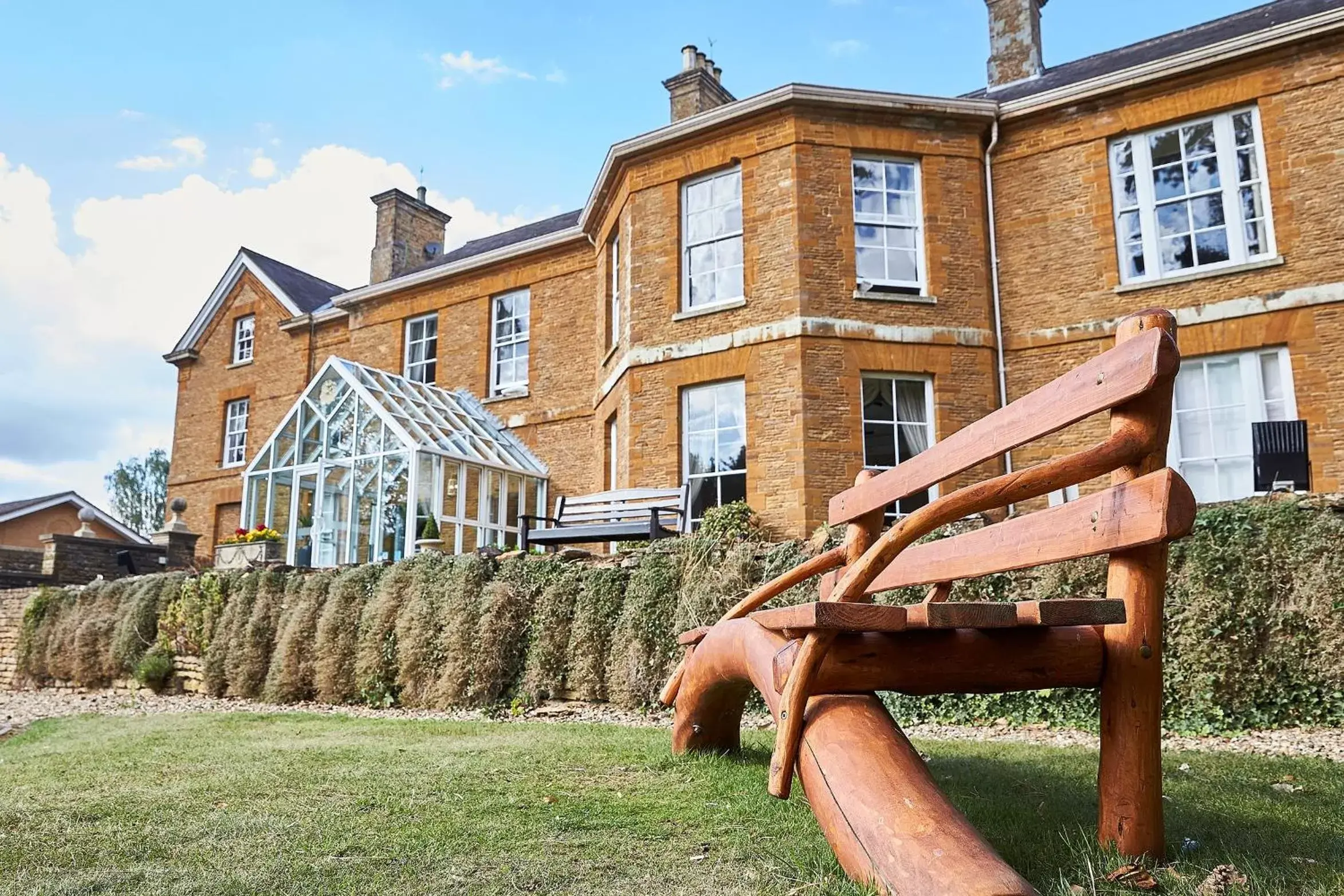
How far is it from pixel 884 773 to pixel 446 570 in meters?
8.39

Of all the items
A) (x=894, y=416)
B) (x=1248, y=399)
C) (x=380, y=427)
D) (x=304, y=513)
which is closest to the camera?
(x=1248, y=399)

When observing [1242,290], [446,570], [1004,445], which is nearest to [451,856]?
[1004,445]

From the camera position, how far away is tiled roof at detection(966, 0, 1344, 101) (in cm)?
1246

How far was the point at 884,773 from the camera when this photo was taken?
7.82ft

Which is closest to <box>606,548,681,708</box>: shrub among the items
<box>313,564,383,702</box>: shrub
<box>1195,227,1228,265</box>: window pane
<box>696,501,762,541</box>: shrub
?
<box>696,501,762,541</box>: shrub

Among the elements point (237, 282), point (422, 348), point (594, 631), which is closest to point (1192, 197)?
point (594, 631)

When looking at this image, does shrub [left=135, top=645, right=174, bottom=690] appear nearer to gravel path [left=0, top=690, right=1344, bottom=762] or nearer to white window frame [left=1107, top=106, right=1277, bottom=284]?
gravel path [left=0, top=690, right=1344, bottom=762]

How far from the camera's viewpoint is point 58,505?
93.8 feet

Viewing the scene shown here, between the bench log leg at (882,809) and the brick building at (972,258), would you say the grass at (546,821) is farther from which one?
the brick building at (972,258)

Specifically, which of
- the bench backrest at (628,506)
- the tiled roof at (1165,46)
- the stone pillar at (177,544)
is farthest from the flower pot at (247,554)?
the tiled roof at (1165,46)

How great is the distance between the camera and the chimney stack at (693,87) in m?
15.7

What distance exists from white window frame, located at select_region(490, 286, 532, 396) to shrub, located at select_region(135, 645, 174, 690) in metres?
7.12

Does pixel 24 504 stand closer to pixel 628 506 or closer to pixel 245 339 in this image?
pixel 245 339

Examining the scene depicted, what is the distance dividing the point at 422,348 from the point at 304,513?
465 cm
